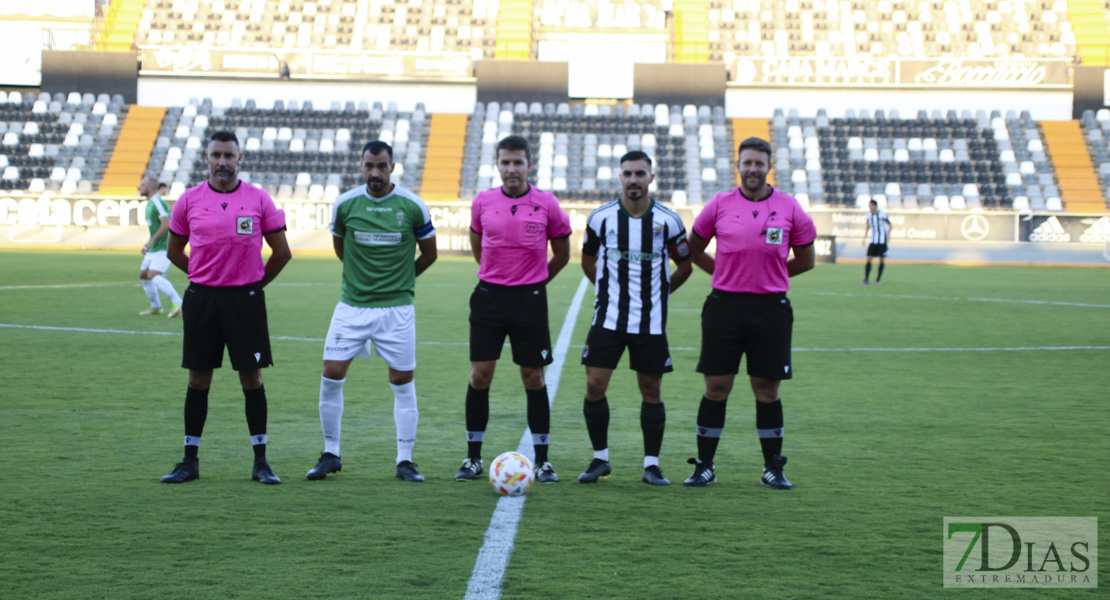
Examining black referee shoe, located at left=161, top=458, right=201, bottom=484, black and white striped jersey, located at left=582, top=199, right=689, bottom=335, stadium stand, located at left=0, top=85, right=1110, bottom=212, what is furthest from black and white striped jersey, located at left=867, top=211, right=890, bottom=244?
black referee shoe, located at left=161, top=458, right=201, bottom=484

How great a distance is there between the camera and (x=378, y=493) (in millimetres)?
5844

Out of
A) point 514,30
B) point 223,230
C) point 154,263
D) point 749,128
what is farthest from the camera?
point 514,30

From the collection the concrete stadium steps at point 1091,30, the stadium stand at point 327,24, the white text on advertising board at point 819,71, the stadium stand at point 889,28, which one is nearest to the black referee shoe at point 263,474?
the white text on advertising board at point 819,71

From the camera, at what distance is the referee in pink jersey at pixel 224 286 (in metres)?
6.14

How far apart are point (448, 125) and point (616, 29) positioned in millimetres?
8232

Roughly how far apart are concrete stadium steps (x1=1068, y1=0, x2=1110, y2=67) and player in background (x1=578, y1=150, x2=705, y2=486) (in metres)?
44.2

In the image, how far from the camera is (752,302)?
20.2 ft

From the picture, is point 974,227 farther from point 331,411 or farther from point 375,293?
point 331,411

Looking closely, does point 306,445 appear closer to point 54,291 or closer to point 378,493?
point 378,493

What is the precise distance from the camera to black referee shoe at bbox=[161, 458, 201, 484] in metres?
5.98

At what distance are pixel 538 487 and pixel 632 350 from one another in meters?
0.90

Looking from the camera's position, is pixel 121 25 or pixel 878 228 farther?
pixel 121 25

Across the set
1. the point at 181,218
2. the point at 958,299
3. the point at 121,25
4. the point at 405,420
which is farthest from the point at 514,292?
the point at 121,25

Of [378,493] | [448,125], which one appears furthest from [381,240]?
[448,125]
